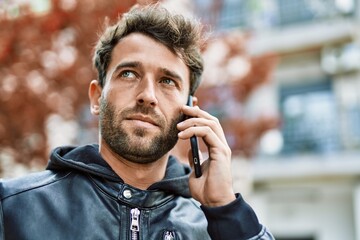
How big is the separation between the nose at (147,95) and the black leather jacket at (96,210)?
0.28 metres

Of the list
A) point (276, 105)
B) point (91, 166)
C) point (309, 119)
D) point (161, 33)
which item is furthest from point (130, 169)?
point (276, 105)

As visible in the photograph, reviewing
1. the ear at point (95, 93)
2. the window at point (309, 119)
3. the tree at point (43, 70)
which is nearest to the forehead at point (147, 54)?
the ear at point (95, 93)

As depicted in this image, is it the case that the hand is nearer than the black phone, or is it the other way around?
the hand

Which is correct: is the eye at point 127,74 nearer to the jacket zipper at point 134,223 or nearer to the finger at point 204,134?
the finger at point 204,134

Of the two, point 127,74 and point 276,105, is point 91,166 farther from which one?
point 276,105

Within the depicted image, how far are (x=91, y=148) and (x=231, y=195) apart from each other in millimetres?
556

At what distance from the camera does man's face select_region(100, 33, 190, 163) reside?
1941 mm

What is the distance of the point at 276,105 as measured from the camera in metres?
12.8

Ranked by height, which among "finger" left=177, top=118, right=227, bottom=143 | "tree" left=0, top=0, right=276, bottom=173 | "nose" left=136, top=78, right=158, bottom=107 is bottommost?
"finger" left=177, top=118, right=227, bottom=143

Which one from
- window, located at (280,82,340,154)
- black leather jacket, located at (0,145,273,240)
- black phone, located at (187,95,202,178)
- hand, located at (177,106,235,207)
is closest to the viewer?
black leather jacket, located at (0,145,273,240)

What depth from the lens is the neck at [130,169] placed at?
2.04 meters

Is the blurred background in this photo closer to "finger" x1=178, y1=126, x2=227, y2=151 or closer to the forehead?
the forehead

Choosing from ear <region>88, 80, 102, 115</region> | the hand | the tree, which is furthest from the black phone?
the tree

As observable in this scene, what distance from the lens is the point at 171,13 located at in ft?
7.37
